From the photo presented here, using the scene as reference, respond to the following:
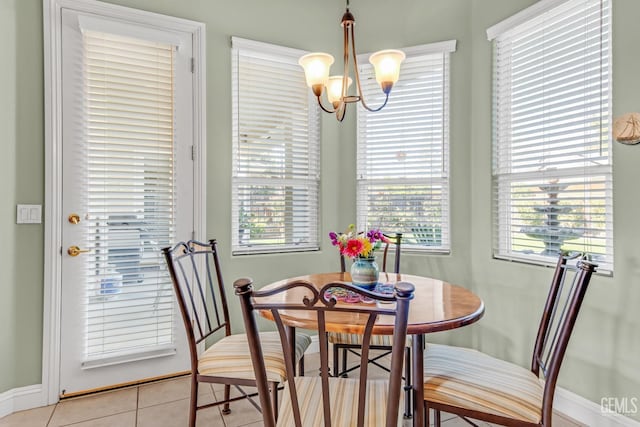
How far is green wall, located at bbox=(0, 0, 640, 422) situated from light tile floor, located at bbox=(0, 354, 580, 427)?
0.24 metres

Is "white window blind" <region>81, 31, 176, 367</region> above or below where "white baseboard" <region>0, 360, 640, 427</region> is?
above

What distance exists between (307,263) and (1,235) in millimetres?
2017

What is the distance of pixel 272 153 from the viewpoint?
2986 millimetres

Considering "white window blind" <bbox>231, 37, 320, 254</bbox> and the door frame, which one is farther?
"white window blind" <bbox>231, 37, 320, 254</bbox>

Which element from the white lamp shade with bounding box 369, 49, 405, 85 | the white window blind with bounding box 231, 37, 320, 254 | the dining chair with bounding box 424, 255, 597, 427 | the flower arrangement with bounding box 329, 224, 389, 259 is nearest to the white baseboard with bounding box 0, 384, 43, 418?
the white window blind with bounding box 231, 37, 320, 254

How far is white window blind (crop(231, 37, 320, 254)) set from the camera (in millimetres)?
2869

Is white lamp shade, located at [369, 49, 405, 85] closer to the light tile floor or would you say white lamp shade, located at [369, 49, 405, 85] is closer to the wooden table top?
the wooden table top

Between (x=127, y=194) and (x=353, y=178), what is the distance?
178 centimetres

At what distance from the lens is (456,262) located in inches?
114

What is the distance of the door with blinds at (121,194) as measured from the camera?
233cm

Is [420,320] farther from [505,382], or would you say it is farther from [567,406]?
[567,406]

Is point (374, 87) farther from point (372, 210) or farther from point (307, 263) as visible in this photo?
point (307, 263)

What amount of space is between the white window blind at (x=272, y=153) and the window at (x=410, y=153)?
1.54ft

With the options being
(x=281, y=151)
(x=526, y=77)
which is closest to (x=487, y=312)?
(x=526, y=77)
